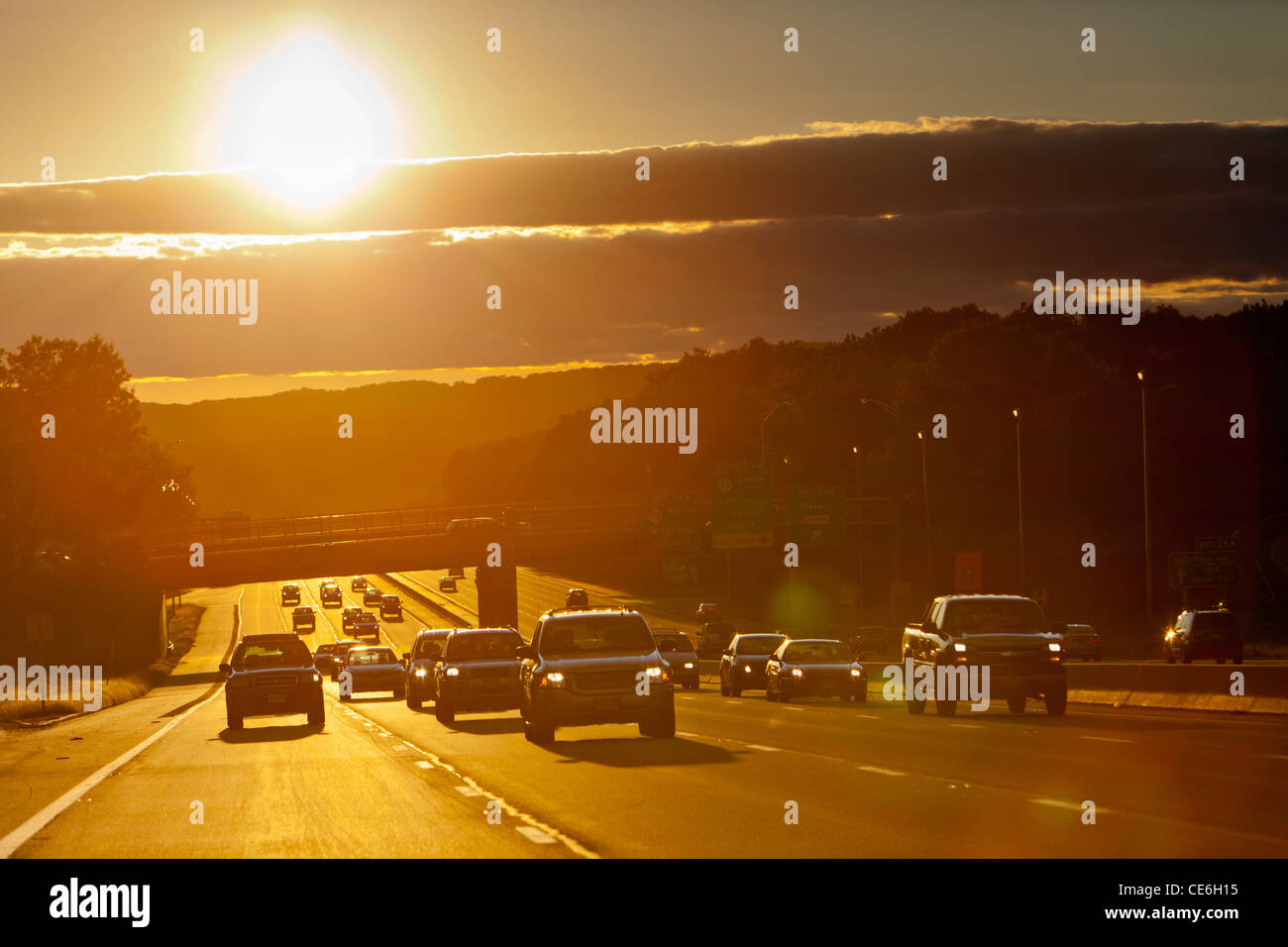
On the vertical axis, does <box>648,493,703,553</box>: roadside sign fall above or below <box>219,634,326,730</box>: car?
above

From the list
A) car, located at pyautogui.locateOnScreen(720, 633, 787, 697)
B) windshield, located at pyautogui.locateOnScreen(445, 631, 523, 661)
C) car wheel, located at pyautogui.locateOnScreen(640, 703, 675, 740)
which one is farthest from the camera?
car, located at pyautogui.locateOnScreen(720, 633, 787, 697)

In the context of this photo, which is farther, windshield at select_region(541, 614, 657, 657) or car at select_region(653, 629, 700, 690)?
car at select_region(653, 629, 700, 690)

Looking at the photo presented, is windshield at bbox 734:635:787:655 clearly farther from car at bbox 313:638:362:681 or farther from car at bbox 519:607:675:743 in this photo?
car at bbox 313:638:362:681

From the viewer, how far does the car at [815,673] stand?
37781 millimetres

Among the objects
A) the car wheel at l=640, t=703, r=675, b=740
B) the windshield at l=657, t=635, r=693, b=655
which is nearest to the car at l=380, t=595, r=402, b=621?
the windshield at l=657, t=635, r=693, b=655

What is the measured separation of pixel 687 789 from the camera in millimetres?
16594

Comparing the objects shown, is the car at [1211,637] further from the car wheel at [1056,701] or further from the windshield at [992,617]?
the windshield at [992,617]

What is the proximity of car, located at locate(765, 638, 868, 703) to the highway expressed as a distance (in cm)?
669

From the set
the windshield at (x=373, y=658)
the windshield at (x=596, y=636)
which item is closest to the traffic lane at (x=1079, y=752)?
the windshield at (x=596, y=636)

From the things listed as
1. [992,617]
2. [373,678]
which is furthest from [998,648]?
[373,678]

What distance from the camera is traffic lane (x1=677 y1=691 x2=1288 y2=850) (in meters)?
14.8

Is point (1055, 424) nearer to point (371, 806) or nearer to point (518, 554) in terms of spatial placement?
point (518, 554)

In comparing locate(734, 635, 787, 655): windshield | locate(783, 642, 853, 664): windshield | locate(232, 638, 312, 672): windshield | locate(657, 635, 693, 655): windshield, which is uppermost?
locate(232, 638, 312, 672): windshield
